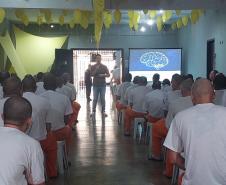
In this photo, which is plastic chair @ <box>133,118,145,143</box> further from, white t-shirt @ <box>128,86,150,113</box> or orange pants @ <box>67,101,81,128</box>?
orange pants @ <box>67,101,81,128</box>

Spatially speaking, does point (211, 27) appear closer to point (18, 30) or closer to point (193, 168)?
point (18, 30)

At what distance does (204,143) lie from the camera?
2.42 m

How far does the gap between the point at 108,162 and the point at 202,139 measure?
3.29 m

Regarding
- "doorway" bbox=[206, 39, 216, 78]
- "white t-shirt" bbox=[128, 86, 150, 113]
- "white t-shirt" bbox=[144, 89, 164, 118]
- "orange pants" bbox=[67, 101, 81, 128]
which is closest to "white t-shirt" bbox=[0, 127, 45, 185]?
"orange pants" bbox=[67, 101, 81, 128]

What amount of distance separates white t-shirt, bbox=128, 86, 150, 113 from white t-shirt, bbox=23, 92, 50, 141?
3.07 m

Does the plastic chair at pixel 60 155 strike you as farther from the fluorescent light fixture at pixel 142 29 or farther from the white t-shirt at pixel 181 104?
the fluorescent light fixture at pixel 142 29

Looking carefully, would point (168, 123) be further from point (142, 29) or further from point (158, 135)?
point (142, 29)

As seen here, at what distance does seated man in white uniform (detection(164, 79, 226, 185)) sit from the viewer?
2412 millimetres

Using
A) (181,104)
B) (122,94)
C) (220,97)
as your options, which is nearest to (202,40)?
(122,94)

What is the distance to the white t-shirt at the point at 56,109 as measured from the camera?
500 cm

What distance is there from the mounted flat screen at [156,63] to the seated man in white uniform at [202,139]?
1128cm

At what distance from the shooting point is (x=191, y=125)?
2.49m

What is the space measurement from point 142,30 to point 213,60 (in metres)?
5.62

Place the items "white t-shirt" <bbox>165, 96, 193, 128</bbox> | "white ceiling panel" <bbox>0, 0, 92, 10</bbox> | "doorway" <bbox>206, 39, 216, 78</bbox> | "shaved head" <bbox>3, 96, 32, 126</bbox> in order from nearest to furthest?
"shaved head" <bbox>3, 96, 32, 126</bbox>
"white t-shirt" <bbox>165, 96, 193, 128</bbox>
"white ceiling panel" <bbox>0, 0, 92, 10</bbox>
"doorway" <bbox>206, 39, 216, 78</bbox>
